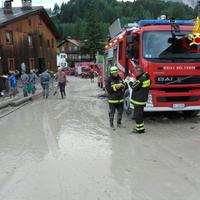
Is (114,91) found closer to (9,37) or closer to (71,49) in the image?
(9,37)

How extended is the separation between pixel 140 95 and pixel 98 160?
2.93 metres

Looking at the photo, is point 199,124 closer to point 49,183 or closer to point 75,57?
point 49,183

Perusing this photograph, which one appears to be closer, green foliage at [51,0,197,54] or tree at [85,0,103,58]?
tree at [85,0,103,58]

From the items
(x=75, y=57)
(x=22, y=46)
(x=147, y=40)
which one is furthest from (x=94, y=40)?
(x=147, y=40)

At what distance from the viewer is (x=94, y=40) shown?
82312mm

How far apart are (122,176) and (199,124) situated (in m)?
5.17

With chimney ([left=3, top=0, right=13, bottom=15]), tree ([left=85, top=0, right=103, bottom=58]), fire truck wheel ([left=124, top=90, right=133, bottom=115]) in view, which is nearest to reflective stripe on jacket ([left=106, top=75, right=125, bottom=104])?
fire truck wheel ([left=124, top=90, right=133, bottom=115])

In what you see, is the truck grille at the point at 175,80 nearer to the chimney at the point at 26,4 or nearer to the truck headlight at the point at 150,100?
the truck headlight at the point at 150,100

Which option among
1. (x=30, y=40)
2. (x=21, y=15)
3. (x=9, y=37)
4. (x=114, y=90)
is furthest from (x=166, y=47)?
(x=30, y=40)

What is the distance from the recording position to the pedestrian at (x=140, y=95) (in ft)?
29.7

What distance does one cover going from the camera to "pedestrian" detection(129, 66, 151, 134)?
29.7ft

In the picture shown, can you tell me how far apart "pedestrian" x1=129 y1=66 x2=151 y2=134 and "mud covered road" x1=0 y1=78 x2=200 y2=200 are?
0.37 m

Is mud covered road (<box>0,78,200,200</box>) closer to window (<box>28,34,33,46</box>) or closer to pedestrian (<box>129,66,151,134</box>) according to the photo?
pedestrian (<box>129,66,151,134</box>)

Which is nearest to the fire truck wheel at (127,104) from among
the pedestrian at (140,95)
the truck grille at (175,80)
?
the truck grille at (175,80)
